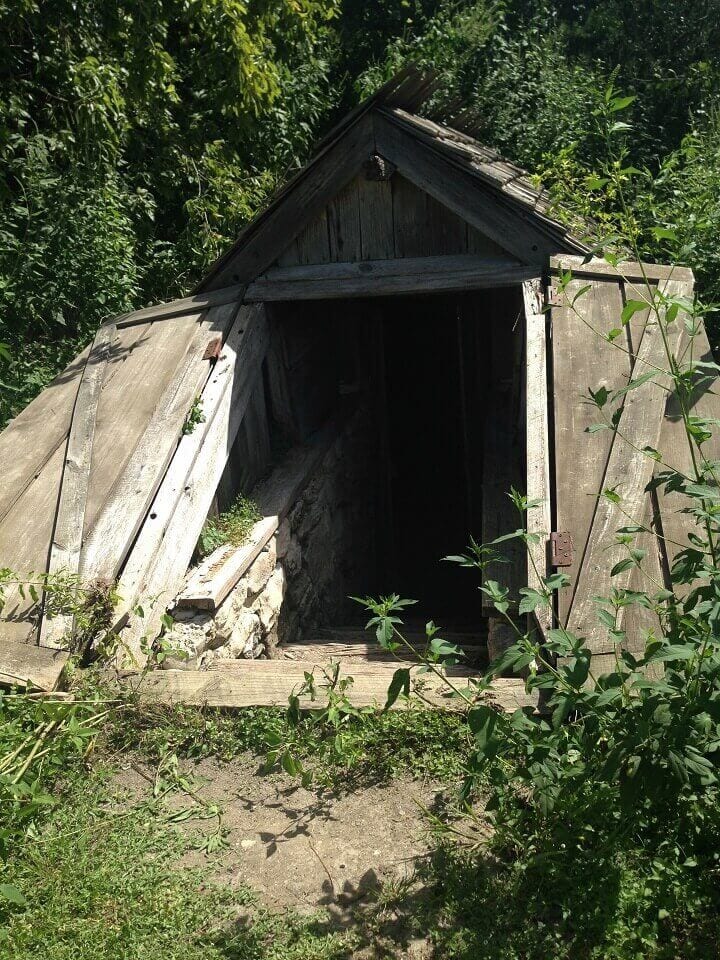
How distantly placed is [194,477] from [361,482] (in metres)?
3.20

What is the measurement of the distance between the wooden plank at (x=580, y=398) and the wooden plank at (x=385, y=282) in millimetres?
466

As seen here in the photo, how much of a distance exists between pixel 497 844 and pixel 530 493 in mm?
1850

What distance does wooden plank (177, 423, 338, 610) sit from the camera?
4.75m

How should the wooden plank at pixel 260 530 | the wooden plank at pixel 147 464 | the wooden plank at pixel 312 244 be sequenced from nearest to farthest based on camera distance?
the wooden plank at pixel 147 464 < the wooden plank at pixel 260 530 < the wooden plank at pixel 312 244

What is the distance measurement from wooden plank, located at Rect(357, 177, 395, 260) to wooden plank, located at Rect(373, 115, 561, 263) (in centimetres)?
21

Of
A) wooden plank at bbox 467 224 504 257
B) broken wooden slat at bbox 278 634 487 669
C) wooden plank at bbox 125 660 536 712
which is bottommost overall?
broken wooden slat at bbox 278 634 487 669

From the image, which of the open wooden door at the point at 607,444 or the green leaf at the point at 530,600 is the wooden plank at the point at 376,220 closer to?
the open wooden door at the point at 607,444

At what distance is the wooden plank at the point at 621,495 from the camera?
394 cm

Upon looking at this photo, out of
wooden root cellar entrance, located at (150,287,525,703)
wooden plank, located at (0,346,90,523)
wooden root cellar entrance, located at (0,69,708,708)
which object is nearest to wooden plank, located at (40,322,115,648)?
wooden root cellar entrance, located at (0,69,708,708)

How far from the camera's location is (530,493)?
14.5ft

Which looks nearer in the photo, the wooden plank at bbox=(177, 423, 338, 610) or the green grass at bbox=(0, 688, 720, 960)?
the green grass at bbox=(0, 688, 720, 960)

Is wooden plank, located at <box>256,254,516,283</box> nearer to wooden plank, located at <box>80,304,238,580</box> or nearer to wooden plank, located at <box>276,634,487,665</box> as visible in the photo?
wooden plank, located at <box>80,304,238,580</box>

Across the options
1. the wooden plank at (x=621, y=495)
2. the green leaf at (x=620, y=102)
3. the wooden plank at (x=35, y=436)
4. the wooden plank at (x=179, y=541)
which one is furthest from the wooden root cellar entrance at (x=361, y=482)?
the green leaf at (x=620, y=102)

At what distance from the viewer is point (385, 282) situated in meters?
5.76
